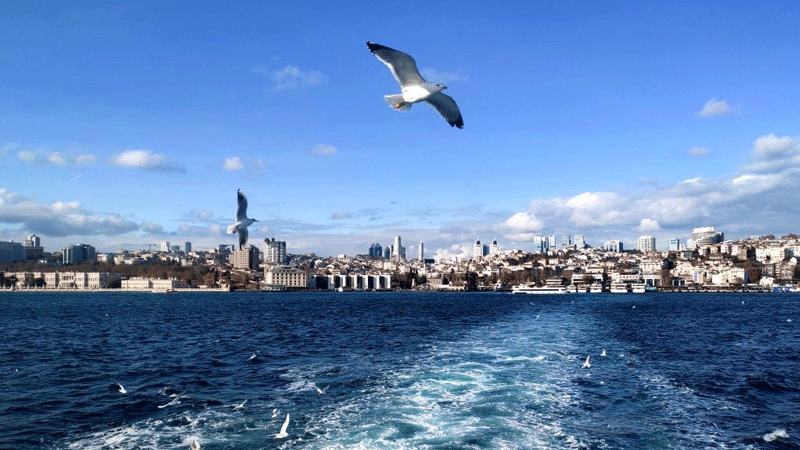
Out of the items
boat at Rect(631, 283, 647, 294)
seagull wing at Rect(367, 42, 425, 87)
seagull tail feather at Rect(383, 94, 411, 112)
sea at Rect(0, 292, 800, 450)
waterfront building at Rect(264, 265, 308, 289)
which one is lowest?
boat at Rect(631, 283, 647, 294)

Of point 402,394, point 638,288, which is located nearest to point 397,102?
point 402,394

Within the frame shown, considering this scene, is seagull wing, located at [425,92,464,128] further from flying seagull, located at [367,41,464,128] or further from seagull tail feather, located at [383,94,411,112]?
seagull tail feather, located at [383,94,411,112]

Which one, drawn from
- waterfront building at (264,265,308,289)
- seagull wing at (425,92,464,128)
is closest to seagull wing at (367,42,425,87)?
seagull wing at (425,92,464,128)

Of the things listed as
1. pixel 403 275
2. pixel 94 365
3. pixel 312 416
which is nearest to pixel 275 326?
pixel 94 365

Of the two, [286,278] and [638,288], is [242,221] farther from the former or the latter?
[286,278]

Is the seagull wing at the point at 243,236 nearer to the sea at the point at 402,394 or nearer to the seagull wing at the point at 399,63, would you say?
the sea at the point at 402,394

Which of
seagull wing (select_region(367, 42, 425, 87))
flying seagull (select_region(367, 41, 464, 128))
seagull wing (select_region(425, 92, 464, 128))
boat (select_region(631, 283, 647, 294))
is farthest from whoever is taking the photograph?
boat (select_region(631, 283, 647, 294))

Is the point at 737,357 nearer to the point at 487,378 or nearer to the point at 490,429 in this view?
the point at 487,378
